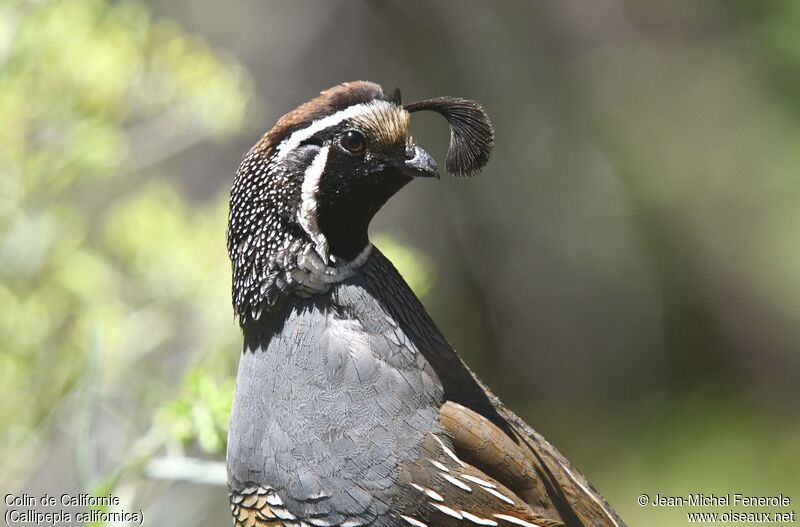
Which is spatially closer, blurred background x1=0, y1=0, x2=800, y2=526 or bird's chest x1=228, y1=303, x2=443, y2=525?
bird's chest x1=228, y1=303, x2=443, y2=525

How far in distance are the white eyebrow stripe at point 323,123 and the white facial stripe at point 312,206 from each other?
48mm

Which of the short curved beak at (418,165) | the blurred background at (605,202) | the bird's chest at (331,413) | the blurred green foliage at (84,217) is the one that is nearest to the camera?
the bird's chest at (331,413)

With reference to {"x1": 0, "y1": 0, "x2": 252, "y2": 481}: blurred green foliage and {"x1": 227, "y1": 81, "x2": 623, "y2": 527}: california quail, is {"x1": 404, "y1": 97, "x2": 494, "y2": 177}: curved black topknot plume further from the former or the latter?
{"x1": 0, "y1": 0, "x2": 252, "y2": 481}: blurred green foliage

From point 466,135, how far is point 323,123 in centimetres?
33

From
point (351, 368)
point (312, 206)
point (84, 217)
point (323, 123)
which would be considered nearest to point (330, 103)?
point (323, 123)

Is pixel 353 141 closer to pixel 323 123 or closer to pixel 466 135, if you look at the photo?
pixel 323 123

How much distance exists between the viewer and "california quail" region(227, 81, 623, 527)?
6.98 ft

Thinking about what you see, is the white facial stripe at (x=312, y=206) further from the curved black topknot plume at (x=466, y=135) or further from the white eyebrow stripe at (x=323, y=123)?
the curved black topknot plume at (x=466, y=135)

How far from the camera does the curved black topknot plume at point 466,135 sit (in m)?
2.28

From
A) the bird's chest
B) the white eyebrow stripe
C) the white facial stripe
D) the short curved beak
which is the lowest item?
the bird's chest

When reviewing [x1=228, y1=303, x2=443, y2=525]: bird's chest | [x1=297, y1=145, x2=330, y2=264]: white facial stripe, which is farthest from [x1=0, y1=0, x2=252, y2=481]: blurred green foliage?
[x1=297, y1=145, x2=330, y2=264]: white facial stripe

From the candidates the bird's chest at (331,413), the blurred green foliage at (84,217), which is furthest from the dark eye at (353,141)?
the blurred green foliage at (84,217)

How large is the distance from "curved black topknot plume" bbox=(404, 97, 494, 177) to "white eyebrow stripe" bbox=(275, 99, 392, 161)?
0.11 meters

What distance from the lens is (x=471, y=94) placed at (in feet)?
18.8
